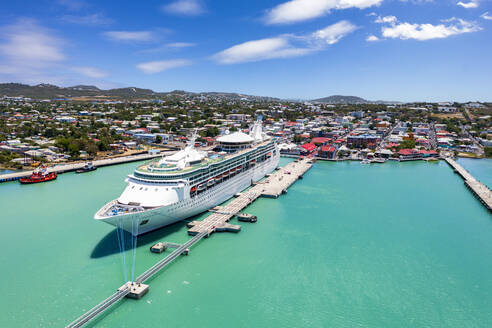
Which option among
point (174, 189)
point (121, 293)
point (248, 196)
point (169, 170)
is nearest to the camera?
point (121, 293)

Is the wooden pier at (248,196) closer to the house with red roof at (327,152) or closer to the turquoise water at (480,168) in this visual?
the house with red roof at (327,152)

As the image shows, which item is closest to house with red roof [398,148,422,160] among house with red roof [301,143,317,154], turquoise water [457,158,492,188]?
turquoise water [457,158,492,188]

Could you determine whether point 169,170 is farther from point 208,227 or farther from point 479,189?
A: point 479,189

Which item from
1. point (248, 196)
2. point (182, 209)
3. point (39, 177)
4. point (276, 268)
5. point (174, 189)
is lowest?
point (276, 268)

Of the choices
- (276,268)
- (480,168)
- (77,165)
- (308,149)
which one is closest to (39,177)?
(77,165)

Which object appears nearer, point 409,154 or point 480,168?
point 480,168

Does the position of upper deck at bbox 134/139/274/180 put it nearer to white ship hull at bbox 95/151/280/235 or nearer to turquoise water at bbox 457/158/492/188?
white ship hull at bbox 95/151/280/235

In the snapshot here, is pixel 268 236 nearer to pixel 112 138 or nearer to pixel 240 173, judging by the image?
pixel 240 173

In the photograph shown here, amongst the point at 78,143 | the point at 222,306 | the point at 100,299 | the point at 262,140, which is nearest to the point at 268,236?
the point at 222,306
